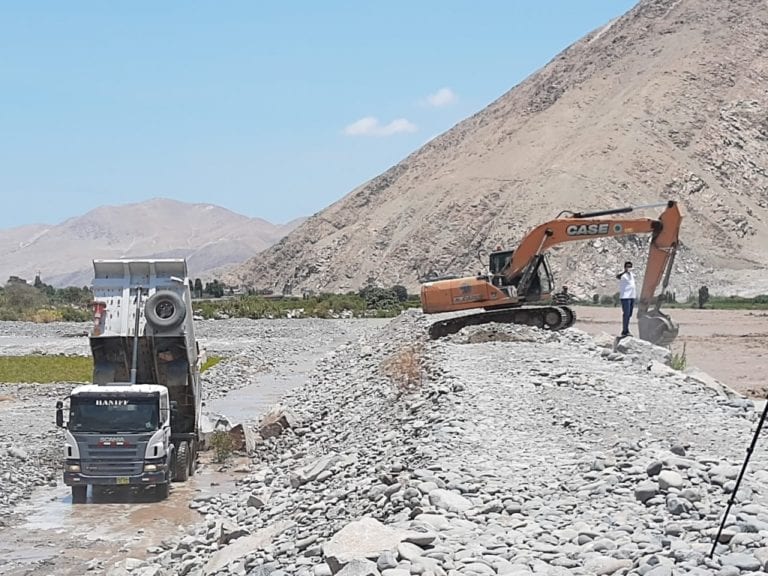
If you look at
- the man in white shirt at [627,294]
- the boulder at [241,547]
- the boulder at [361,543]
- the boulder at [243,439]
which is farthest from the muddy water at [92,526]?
the man in white shirt at [627,294]

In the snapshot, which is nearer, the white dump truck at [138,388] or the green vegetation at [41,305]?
the white dump truck at [138,388]

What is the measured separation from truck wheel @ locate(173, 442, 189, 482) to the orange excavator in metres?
10.1

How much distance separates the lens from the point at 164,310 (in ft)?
64.0

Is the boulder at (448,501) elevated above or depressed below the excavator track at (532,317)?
below

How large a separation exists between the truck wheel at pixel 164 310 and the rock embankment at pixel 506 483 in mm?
3185

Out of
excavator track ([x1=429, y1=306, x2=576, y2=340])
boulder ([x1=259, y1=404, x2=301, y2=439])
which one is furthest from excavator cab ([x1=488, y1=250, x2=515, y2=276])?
boulder ([x1=259, y1=404, x2=301, y2=439])

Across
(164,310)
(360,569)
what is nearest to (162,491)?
(164,310)

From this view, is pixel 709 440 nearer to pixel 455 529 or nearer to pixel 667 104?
pixel 455 529

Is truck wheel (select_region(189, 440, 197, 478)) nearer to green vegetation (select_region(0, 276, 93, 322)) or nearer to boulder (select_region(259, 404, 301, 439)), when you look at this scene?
boulder (select_region(259, 404, 301, 439))

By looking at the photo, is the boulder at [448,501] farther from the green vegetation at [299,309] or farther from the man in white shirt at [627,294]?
the green vegetation at [299,309]

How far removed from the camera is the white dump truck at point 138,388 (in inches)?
685

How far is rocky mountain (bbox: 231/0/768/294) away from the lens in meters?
93.4

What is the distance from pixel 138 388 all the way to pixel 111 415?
63 centimetres

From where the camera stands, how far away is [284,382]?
39.2 meters
